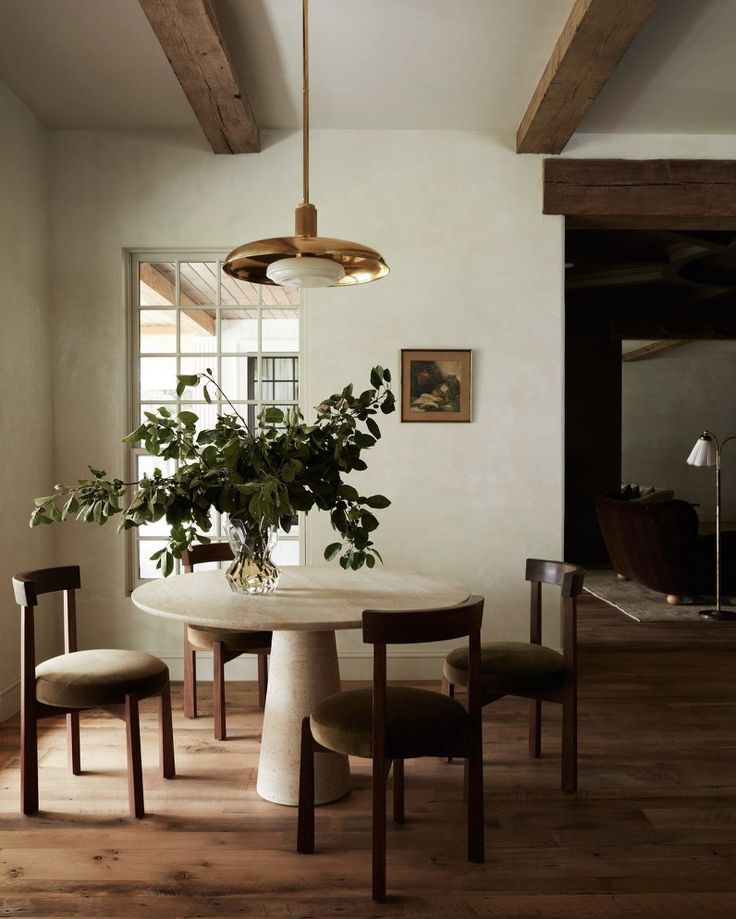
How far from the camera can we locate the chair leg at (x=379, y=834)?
232 centimetres

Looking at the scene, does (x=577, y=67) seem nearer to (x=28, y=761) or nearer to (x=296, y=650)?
(x=296, y=650)

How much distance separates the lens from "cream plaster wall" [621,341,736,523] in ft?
47.7

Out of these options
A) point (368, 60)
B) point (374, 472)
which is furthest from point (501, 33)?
point (374, 472)

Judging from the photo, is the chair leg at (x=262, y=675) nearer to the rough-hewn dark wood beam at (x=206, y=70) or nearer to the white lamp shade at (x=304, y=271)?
the white lamp shade at (x=304, y=271)

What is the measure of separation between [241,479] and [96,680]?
887 mm

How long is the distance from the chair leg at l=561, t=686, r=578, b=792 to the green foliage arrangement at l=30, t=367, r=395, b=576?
0.95m

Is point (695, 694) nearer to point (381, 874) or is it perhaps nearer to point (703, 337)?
point (381, 874)

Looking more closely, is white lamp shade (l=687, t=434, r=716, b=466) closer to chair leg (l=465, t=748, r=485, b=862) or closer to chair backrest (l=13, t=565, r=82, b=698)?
chair leg (l=465, t=748, r=485, b=862)

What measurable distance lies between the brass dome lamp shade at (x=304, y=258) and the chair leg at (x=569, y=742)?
1.74 meters

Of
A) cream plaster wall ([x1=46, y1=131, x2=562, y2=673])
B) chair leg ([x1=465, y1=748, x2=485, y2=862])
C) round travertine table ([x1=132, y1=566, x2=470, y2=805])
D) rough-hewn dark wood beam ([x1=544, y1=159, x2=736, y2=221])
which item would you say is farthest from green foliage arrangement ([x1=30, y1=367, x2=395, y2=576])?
rough-hewn dark wood beam ([x1=544, y1=159, x2=736, y2=221])

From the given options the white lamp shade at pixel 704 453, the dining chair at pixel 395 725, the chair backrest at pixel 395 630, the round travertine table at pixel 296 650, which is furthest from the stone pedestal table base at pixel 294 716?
the white lamp shade at pixel 704 453

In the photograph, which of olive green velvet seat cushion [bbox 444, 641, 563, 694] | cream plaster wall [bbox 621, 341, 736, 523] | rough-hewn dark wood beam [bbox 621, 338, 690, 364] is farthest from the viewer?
cream plaster wall [bbox 621, 341, 736, 523]

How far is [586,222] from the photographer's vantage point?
4.73 meters

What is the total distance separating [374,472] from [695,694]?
6.86 feet
